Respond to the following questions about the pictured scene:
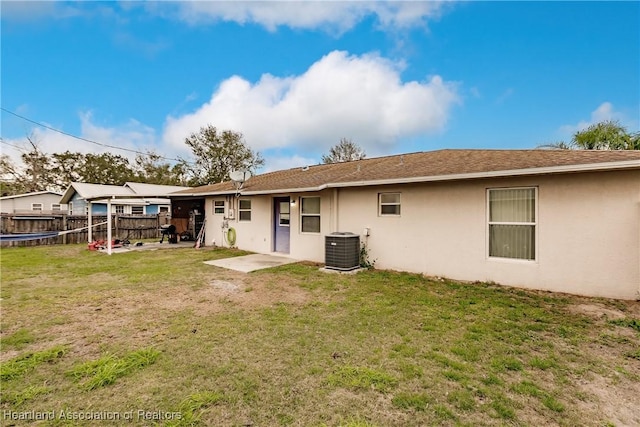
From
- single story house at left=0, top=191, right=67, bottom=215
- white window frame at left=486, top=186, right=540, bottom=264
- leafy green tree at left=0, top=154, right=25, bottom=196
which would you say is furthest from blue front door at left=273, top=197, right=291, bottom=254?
leafy green tree at left=0, top=154, right=25, bottom=196

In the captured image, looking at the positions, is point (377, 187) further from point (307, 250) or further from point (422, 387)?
point (422, 387)

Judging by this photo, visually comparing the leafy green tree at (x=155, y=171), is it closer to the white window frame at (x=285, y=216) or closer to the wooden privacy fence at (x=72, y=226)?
the wooden privacy fence at (x=72, y=226)

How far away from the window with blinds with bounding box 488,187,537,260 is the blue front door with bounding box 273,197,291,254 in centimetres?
605

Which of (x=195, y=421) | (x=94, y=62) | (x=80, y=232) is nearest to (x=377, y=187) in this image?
(x=195, y=421)

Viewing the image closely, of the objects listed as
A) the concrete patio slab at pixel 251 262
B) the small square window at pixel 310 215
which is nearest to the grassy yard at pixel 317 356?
the concrete patio slab at pixel 251 262

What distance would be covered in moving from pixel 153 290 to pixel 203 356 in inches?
129

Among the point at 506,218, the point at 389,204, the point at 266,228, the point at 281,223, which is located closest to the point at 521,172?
the point at 506,218

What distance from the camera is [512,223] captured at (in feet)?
19.2

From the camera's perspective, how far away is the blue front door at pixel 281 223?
10108 mm

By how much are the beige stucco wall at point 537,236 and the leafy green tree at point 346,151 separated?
2236cm

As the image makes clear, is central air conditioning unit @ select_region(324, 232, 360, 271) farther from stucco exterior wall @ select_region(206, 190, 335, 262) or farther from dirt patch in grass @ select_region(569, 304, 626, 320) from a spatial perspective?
dirt patch in grass @ select_region(569, 304, 626, 320)

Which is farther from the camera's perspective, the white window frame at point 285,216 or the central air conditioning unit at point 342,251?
the white window frame at point 285,216

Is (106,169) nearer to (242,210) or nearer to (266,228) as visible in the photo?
(242,210)

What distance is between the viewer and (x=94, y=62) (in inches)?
570
